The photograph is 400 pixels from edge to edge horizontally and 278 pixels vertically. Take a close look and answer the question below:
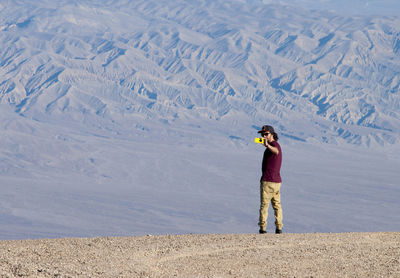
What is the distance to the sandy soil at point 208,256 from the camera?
1189cm

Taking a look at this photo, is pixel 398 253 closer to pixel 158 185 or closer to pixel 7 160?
pixel 158 185

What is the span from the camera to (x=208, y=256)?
13102 millimetres

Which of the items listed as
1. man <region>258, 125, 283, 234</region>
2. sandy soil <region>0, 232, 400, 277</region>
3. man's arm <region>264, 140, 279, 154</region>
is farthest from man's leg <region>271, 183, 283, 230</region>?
man's arm <region>264, 140, 279, 154</region>

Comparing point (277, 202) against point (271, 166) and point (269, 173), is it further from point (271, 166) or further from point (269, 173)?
point (271, 166)

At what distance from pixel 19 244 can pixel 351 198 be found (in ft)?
519

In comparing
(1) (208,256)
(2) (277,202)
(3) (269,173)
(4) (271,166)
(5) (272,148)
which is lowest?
(1) (208,256)

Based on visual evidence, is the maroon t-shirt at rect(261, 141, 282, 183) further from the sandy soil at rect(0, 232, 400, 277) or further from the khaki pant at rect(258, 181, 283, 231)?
the sandy soil at rect(0, 232, 400, 277)

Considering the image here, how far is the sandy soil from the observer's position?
11.9 m

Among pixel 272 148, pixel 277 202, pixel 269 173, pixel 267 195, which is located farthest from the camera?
pixel 277 202

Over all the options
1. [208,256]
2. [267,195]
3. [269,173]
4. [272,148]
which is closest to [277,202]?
[267,195]

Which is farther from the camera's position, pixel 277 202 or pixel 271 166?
pixel 277 202

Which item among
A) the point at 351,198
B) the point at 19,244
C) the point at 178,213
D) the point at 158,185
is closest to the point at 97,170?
the point at 158,185

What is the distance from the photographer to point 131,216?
495 ft

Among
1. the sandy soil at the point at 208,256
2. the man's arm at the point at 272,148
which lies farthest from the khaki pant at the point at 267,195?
the man's arm at the point at 272,148
